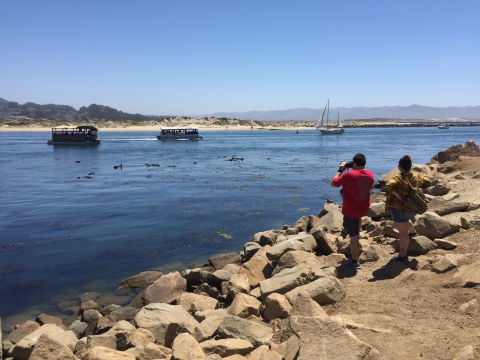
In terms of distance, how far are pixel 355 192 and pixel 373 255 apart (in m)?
1.24

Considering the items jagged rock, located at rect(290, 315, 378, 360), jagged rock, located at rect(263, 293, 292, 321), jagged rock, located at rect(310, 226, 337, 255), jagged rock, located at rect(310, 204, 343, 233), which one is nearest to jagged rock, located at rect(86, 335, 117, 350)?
jagged rock, located at rect(263, 293, 292, 321)

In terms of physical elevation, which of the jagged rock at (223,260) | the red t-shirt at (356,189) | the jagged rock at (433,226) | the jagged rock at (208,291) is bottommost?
the jagged rock at (223,260)

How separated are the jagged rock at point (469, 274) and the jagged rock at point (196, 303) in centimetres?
363

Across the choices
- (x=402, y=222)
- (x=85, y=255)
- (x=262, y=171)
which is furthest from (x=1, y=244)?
(x=262, y=171)

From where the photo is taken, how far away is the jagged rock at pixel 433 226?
24.1 ft

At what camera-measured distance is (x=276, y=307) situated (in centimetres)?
560

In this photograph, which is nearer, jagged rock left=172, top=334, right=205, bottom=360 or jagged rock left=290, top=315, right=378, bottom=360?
jagged rock left=290, top=315, right=378, bottom=360

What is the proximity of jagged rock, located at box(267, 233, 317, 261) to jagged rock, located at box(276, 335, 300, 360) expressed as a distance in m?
3.16

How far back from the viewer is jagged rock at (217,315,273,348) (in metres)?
4.82

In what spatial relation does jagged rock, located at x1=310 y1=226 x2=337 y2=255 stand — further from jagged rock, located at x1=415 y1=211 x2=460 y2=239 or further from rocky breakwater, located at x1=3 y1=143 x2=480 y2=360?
jagged rock, located at x1=415 y1=211 x2=460 y2=239

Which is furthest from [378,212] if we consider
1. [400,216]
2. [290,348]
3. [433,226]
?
[290,348]

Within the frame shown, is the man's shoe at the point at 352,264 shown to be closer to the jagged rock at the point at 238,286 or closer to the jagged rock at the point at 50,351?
the jagged rock at the point at 238,286

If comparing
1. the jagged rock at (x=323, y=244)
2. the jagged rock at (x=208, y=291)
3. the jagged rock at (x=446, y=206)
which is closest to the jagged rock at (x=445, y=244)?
the jagged rock at (x=323, y=244)

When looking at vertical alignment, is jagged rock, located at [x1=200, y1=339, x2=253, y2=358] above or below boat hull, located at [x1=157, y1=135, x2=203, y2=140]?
below
